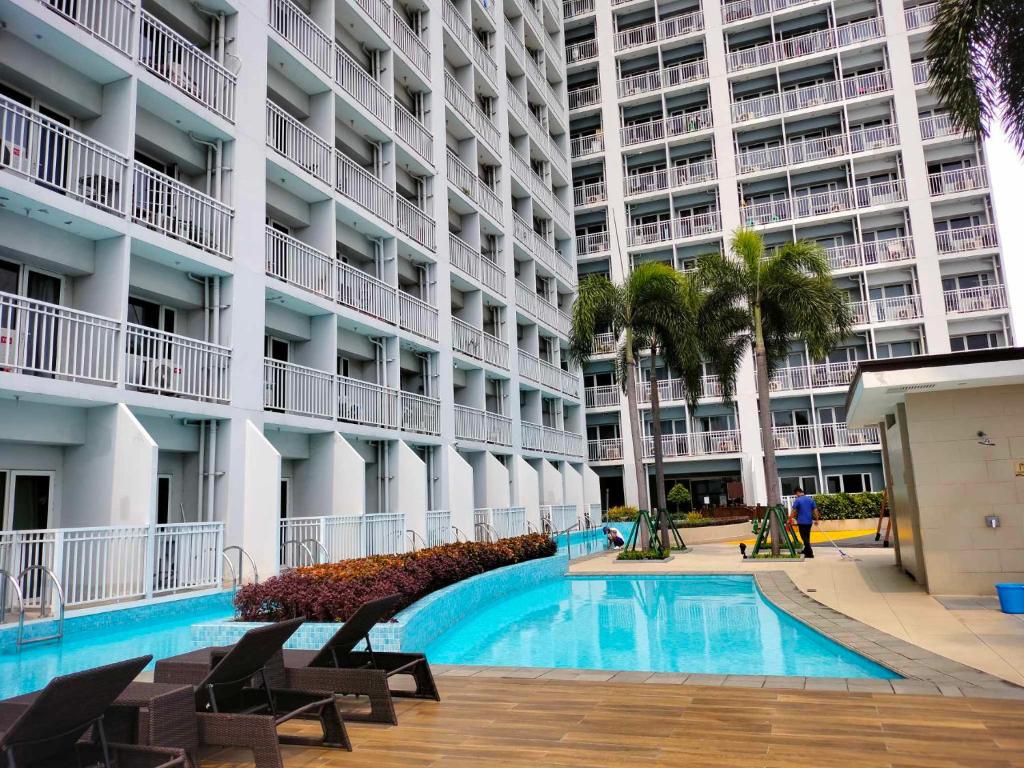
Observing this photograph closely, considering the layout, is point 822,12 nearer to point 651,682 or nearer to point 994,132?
point 994,132

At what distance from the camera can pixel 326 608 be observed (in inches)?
332

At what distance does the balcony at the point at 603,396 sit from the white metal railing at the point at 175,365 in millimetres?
25449

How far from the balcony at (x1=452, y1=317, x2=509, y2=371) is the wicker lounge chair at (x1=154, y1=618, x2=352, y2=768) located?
19.1 meters

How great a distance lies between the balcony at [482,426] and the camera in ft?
79.5

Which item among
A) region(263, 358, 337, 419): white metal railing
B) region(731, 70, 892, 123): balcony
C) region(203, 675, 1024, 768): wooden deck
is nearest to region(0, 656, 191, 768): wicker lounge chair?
region(203, 675, 1024, 768): wooden deck

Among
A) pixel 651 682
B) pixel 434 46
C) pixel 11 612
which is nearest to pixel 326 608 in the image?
pixel 651 682

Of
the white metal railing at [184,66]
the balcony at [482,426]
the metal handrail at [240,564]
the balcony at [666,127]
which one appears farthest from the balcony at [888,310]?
the metal handrail at [240,564]

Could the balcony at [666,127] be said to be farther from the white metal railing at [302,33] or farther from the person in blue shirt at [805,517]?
the person in blue shirt at [805,517]

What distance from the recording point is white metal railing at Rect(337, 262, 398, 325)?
62.3ft

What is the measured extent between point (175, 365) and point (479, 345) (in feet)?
44.9

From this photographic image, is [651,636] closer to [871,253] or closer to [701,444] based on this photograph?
[701,444]

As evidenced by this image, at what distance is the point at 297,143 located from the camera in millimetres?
17719

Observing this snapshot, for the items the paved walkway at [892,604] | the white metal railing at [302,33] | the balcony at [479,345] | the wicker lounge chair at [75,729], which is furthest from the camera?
the balcony at [479,345]

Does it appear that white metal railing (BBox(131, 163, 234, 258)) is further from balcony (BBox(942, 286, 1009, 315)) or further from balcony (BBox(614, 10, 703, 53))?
balcony (BBox(614, 10, 703, 53))
